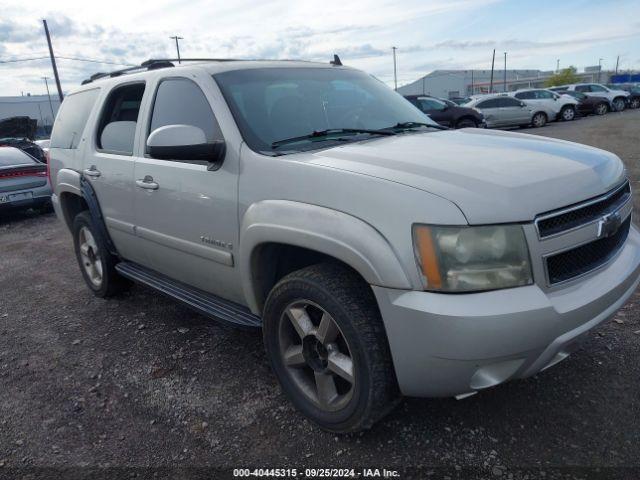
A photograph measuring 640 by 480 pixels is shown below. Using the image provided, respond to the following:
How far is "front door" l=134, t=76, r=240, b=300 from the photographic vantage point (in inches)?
117

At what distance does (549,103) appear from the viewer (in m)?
23.0

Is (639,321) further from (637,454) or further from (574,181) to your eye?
(574,181)

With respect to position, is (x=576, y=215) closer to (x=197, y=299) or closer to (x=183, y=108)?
(x=197, y=299)

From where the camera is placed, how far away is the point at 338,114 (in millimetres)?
3348

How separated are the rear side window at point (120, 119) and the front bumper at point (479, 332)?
101 inches

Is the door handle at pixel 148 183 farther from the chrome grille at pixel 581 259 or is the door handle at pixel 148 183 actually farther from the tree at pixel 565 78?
the tree at pixel 565 78

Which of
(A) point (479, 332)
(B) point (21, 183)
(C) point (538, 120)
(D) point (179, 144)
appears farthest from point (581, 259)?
(C) point (538, 120)

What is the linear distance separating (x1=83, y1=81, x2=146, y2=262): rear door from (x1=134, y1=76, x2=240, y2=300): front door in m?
0.17

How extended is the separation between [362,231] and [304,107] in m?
1.34

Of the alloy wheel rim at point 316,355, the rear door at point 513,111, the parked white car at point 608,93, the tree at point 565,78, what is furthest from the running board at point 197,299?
the tree at point 565,78

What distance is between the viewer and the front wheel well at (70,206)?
5.04 meters

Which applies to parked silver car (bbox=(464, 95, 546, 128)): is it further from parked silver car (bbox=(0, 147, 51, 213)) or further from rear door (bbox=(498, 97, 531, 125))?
parked silver car (bbox=(0, 147, 51, 213))

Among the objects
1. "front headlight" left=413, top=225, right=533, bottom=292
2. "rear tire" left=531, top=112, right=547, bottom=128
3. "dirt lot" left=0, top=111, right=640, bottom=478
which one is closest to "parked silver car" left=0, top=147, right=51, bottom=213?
"dirt lot" left=0, top=111, right=640, bottom=478

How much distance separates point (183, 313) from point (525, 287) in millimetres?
3055
